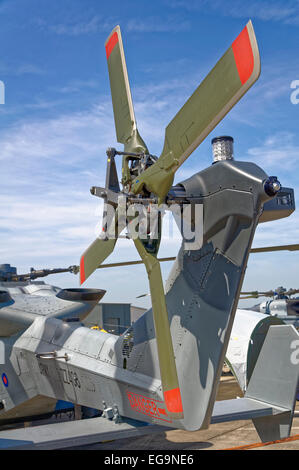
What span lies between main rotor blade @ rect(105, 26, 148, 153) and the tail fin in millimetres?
3786

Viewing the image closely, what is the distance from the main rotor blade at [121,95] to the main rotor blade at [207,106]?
1.29 meters

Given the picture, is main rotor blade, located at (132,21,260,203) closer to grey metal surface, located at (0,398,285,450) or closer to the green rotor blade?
the green rotor blade

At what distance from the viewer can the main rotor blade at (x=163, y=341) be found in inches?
181

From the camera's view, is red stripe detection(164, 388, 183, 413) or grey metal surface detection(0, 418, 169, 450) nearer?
red stripe detection(164, 388, 183, 413)

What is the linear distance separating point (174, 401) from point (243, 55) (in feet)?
11.2

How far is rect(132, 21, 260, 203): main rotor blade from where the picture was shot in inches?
139

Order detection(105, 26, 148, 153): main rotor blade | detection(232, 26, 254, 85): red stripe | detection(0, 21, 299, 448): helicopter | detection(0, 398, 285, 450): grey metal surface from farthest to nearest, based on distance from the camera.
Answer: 1. detection(105, 26, 148, 153): main rotor blade
2. detection(0, 398, 285, 450): grey metal surface
3. detection(0, 21, 299, 448): helicopter
4. detection(232, 26, 254, 85): red stripe

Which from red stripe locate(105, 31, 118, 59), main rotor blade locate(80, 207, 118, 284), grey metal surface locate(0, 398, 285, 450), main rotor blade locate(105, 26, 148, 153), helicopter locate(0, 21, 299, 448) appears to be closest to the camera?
helicopter locate(0, 21, 299, 448)

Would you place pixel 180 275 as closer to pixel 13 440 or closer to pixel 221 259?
pixel 221 259

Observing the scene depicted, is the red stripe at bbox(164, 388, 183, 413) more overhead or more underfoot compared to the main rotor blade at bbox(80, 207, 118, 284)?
more underfoot

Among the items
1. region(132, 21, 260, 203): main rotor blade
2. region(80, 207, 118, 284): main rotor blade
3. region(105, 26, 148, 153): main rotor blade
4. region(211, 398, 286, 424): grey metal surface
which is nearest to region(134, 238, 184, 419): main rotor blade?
Result: region(80, 207, 118, 284): main rotor blade
